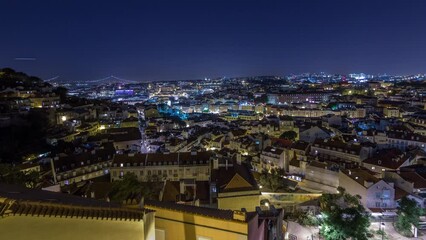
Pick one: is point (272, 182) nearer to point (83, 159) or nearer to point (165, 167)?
point (165, 167)

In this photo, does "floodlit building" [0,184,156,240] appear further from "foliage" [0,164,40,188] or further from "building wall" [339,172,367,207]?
"building wall" [339,172,367,207]

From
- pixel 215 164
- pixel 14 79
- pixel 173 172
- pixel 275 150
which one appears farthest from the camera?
pixel 14 79

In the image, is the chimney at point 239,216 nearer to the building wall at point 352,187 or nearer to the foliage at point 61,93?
the building wall at point 352,187

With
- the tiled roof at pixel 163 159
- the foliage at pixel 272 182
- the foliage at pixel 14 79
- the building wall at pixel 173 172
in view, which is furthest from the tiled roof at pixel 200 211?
the foliage at pixel 14 79

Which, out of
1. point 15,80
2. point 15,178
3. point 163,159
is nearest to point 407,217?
point 163,159

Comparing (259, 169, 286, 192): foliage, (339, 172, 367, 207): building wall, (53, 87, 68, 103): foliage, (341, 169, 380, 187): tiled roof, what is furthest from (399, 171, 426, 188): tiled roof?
(53, 87, 68, 103): foliage

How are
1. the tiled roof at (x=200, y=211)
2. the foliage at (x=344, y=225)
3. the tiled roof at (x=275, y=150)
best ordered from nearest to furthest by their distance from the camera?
the tiled roof at (x=200, y=211), the foliage at (x=344, y=225), the tiled roof at (x=275, y=150)
